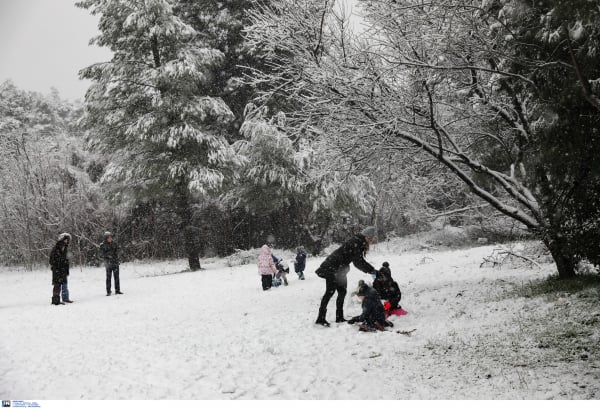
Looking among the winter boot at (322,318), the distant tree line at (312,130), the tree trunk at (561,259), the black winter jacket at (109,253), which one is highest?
the distant tree line at (312,130)

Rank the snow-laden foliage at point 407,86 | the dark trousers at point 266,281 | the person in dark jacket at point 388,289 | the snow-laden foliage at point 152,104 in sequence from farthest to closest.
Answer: the snow-laden foliage at point 152,104
the dark trousers at point 266,281
the person in dark jacket at point 388,289
the snow-laden foliage at point 407,86

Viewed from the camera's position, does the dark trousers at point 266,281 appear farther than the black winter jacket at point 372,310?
Yes

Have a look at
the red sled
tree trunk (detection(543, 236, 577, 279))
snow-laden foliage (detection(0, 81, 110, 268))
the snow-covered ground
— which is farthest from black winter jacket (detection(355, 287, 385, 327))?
snow-laden foliage (detection(0, 81, 110, 268))

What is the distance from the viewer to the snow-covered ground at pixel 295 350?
15.5ft

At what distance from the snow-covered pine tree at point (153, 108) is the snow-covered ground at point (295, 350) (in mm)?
7196

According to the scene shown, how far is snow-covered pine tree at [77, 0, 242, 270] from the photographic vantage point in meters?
16.9

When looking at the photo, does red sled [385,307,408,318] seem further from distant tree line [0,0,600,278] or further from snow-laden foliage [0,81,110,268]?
snow-laden foliage [0,81,110,268]

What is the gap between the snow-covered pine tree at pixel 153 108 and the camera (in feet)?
55.6

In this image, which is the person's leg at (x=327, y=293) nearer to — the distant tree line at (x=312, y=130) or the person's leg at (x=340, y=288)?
the person's leg at (x=340, y=288)

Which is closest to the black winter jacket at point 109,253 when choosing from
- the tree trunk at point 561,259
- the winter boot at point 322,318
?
the winter boot at point 322,318

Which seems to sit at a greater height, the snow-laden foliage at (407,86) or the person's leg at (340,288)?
the snow-laden foliage at (407,86)

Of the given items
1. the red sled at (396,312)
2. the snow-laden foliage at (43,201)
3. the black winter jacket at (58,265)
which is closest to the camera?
the red sled at (396,312)

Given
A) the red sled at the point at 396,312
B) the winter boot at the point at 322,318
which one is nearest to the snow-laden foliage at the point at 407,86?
the red sled at the point at 396,312

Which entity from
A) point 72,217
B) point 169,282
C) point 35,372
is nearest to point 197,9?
point 72,217
